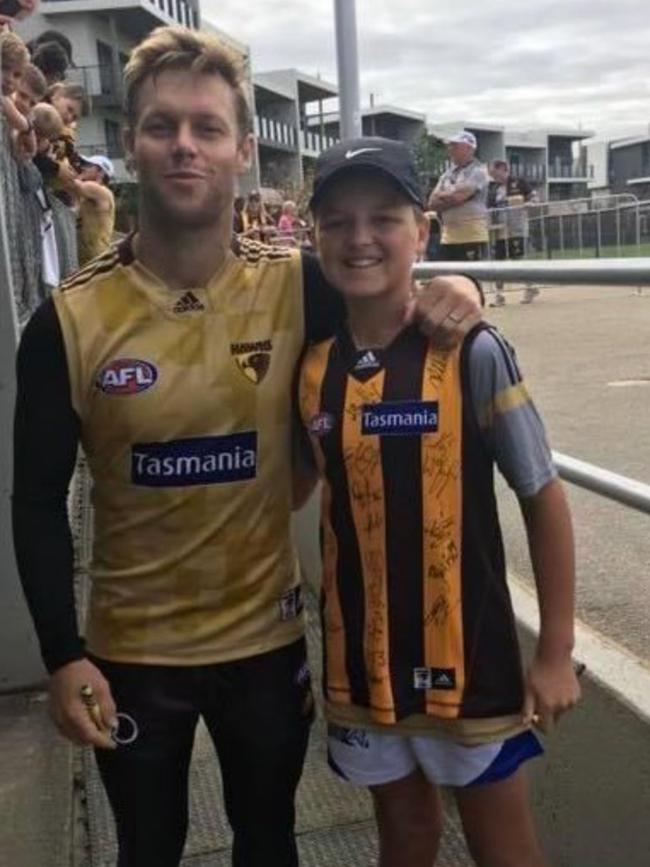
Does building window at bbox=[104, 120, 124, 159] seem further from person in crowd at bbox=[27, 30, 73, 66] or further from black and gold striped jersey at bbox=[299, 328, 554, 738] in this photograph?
black and gold striped jersey at bbox=[299, 328, 554, 738]

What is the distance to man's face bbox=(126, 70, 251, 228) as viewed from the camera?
201 centimetres

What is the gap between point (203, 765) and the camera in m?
3.63

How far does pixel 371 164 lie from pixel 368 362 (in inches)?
14.0

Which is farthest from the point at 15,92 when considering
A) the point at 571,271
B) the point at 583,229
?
the point at 583,229

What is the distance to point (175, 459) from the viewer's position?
2076 mm

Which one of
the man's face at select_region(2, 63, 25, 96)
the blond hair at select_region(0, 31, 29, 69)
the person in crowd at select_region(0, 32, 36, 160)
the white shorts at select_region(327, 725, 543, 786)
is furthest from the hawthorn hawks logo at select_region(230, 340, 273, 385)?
the man's face at select_region(2, 63, 25, 96)

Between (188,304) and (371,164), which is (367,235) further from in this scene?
(188,304)

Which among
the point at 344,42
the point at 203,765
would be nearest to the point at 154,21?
the point at 344,42

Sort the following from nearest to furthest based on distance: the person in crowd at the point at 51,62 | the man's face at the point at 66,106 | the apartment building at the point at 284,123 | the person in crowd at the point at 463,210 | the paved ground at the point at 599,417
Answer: the paved ground at the point at 599,417
the man's face at the point at 66,106
the person in crowd at the point at 51,62
the person in crowd at the point at 463,210
the apartment building at the point at 284,123

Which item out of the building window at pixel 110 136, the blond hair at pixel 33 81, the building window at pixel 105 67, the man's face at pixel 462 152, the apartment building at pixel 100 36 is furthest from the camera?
the building window at pixel 105 67

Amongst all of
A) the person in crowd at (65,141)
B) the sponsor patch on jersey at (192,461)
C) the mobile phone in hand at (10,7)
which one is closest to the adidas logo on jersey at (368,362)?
the sponsor patch on jersey at (192,461)

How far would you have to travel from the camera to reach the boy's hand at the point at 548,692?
2004 mm

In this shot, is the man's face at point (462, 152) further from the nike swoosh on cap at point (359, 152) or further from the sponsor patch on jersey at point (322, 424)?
the sponsor patch on jersey at point (322, 424)

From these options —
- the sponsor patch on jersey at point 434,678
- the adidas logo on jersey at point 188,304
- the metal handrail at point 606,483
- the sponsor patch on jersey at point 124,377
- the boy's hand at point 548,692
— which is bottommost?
the boy's hand at point 548,692
